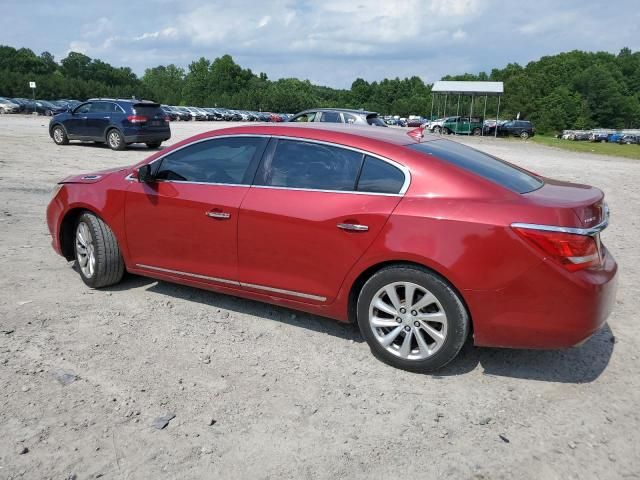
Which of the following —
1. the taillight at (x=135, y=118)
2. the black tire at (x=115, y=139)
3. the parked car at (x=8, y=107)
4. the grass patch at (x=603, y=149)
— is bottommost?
the grass patch at (x=603, y=149)

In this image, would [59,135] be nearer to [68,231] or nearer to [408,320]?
[68,231]

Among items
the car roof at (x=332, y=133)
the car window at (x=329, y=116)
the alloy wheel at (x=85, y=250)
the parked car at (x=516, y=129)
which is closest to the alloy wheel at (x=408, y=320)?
the car roof at (x=332, y=133)

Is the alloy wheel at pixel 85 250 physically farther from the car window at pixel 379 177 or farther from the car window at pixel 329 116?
the car window at pixel 329 116

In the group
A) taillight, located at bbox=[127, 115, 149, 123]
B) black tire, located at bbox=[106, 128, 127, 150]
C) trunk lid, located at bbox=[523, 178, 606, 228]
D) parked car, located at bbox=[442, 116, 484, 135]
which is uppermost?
trunk lid, located at bbox=[523, 178, 606, 228]

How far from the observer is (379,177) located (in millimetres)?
3873

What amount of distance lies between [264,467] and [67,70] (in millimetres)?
141953

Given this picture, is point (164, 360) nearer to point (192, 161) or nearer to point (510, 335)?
point (192, 161)

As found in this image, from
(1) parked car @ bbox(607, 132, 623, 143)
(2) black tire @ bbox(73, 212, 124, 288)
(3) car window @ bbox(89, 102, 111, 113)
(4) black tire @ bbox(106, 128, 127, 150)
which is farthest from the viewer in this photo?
(1) parked car @ bbox(607, 132, 623, 143)

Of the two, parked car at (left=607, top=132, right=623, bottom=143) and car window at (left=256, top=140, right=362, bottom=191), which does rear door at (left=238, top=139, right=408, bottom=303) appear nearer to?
car window at (left=256, top=140, right=362, bottom=191)

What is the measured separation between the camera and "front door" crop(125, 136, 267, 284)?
14.4 feet

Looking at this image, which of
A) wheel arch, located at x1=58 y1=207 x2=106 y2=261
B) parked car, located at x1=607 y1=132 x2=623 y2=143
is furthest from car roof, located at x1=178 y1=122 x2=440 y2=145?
parked car, located at x1=607 y1=132 x2=623 y2=143

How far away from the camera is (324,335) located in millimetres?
4430

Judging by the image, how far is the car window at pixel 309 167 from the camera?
3988mm

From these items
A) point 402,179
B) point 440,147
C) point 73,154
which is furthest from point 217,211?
point 73,154
